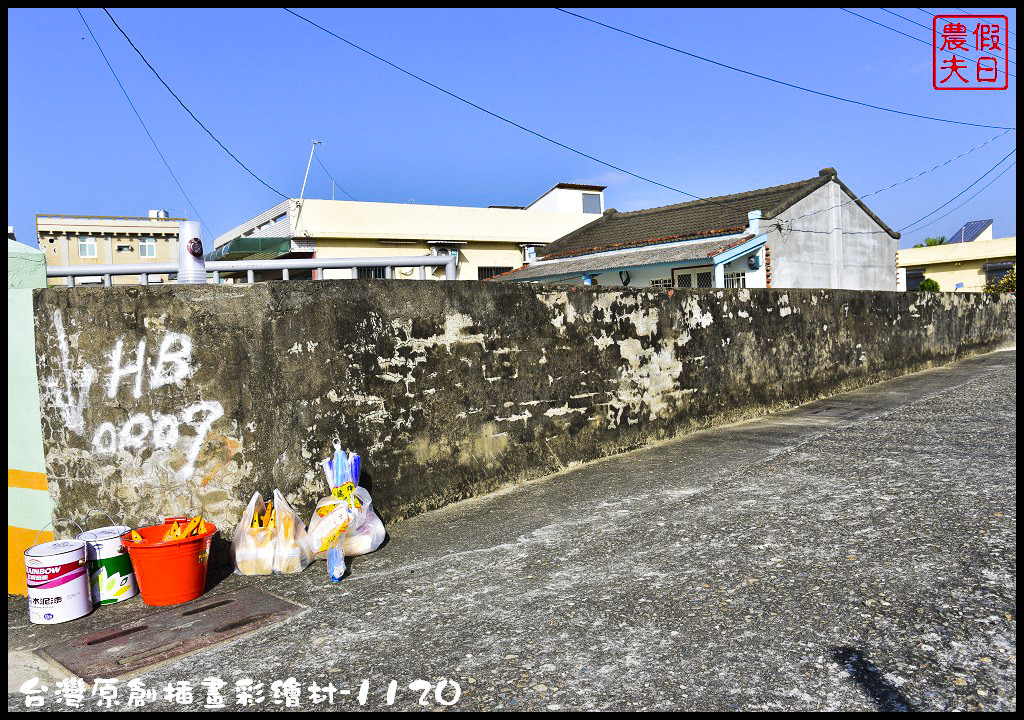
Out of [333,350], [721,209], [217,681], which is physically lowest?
[217,681]

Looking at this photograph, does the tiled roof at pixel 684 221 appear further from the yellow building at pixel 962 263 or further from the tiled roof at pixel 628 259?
the yellow building at pixel 962 263

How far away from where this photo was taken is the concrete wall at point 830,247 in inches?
792

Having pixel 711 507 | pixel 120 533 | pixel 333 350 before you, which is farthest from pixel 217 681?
pixel 711 507

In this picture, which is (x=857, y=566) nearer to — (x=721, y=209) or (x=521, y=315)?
(x=521, y=315)

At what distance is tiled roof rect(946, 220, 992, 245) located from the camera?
4222 cm

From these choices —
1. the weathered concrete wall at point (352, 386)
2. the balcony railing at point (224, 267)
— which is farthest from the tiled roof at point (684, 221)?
the balcony railing at point (224, 267)

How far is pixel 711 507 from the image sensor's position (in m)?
5.39

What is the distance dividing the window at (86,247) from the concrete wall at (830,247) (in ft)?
160

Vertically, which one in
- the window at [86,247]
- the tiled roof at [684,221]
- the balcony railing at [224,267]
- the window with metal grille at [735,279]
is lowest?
the balcony railing at [224,267]

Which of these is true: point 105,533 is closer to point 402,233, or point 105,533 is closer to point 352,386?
point 352,386

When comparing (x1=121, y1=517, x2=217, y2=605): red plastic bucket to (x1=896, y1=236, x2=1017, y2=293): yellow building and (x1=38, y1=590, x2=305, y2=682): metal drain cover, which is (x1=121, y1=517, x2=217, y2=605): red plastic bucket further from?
(x1=896, y1=236, x2=1017, y2=293): yellow building

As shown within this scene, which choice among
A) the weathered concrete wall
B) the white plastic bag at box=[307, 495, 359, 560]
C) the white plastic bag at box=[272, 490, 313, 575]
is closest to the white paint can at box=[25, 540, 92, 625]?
the weathered concrete wall

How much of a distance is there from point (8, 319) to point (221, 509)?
1968 millimetres

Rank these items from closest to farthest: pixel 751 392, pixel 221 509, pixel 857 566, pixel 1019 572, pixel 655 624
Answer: pixel 1019 572 → pixel 655 624 → pixel 857 566 → pixel 221 509 → pixel 751 392
